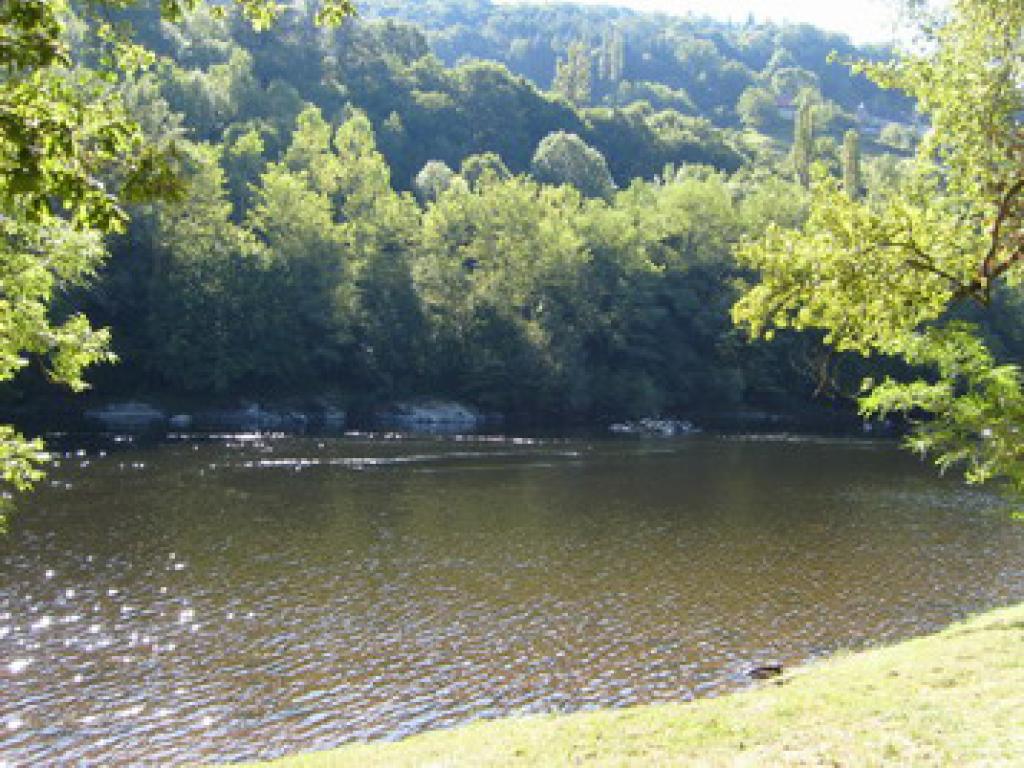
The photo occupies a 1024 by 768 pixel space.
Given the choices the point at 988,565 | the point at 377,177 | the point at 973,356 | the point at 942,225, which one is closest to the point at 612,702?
the point at 973,356

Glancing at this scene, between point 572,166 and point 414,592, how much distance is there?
476 feet

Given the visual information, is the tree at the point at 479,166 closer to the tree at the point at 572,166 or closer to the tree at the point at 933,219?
the tree at the point at 572,166

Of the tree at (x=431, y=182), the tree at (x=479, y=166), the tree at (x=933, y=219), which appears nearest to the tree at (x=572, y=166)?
the tree at (x=479, y=166)

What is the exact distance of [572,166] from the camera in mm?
166875

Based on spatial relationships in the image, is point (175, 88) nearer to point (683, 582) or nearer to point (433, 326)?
point (433, 326)

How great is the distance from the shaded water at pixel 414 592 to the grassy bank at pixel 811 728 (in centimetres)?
387

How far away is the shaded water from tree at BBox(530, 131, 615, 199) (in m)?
115

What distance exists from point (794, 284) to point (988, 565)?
24.2 meters

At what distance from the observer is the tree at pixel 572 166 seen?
164500 millimetres

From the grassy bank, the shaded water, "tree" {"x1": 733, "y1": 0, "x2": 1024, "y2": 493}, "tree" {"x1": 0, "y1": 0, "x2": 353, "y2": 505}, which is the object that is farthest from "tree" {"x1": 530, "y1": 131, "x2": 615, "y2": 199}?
"tree" {"x1": 0, "y1": 0, "x2": 353, "y2": 505}

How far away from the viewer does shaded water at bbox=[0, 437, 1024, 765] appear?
20.8 m

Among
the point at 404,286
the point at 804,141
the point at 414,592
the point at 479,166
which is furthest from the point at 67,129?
the point at 804,141

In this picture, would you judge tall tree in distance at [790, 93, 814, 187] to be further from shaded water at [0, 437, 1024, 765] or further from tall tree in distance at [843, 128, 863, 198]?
shaded water at [0, 437, 1024, 765]

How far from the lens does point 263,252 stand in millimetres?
90688
